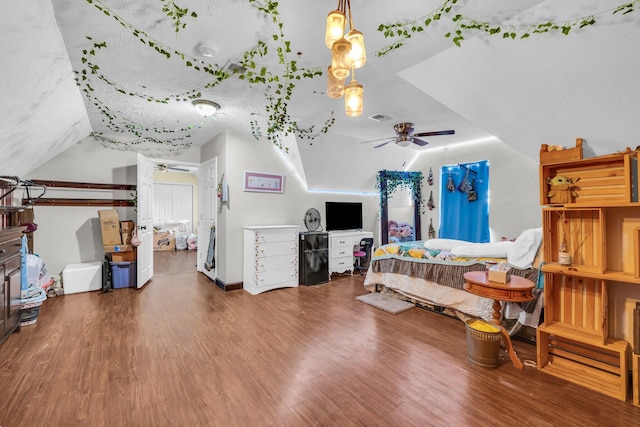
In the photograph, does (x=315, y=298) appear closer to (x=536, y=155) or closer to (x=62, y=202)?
(x=536, y=155)

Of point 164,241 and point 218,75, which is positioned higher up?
point 218,75

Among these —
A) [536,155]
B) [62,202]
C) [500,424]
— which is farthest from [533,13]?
[62,202]

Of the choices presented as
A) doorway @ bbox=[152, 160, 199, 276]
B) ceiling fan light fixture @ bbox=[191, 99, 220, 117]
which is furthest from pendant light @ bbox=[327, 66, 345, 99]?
doorway @ bbox=[152, 160, 199, 276]

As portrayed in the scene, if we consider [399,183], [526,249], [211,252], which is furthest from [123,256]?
[526,249]

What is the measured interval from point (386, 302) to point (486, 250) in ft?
4.48

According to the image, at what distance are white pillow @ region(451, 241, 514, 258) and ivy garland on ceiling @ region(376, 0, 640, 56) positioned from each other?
6.21 ft

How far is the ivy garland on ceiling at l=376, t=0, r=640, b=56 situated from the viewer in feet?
5.57

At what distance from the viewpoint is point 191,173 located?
9.23 meters

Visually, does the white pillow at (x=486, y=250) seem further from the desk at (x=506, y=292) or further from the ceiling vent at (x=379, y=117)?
the ceiling vent at (x=379, y=117)

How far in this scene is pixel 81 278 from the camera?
13.6 ft

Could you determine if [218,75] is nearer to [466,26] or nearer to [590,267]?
[466,26]

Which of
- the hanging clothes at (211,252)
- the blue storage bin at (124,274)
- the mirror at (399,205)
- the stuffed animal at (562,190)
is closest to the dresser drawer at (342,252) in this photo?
the mirror at (399,205)

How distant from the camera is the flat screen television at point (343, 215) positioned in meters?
5.39

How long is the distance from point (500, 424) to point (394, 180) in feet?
15.4
